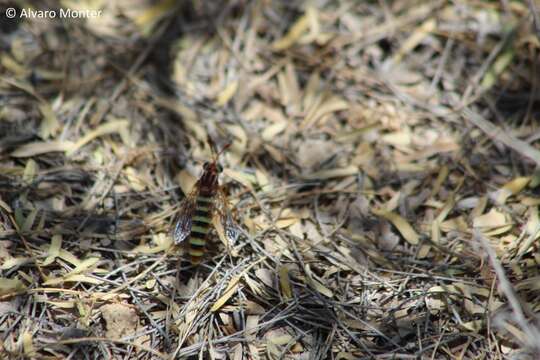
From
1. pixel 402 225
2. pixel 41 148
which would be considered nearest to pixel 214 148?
pixel 41 148

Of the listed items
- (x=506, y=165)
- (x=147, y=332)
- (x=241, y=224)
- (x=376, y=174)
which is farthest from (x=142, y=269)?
(x=506, y=165)

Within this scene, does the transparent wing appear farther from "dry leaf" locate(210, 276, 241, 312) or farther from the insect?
"dry leaf" locate(210, 276, 241, 312)

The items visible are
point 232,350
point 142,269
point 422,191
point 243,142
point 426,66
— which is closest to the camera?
point 232,350

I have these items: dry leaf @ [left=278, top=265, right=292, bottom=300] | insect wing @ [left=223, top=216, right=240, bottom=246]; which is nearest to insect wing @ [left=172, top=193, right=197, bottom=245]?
insect wing @ [left=223, top=216, right=240, bottom=246]

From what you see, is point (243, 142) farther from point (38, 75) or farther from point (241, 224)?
point (38, 75)

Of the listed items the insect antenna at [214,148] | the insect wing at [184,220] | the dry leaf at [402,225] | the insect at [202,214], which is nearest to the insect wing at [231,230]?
the insect at [202,214]

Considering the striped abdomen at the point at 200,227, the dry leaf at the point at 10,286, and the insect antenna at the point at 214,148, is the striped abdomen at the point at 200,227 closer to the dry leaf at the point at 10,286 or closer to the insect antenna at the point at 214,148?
the insect antenna at the point at 214,148

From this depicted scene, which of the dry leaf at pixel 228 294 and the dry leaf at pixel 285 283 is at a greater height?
the dry leaf at pixel 285 283
